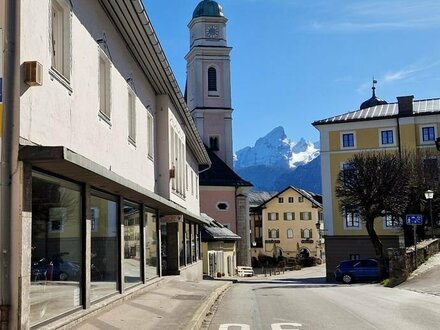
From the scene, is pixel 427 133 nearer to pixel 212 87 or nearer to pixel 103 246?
pixel 212 87

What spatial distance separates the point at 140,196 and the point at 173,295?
129 inches

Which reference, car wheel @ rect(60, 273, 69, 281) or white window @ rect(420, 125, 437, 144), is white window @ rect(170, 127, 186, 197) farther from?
white window @ rect(420, 125, 437, 144)

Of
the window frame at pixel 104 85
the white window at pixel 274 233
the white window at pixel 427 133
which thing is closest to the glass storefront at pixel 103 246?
the window frame at pixel 104 85

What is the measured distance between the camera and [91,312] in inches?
431

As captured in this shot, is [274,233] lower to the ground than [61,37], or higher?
lower

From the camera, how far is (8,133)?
735 cm

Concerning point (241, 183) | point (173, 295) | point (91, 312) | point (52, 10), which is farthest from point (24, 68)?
point (241, 183)

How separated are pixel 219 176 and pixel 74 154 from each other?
2355 inches

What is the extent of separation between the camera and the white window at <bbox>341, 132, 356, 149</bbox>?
54881mm

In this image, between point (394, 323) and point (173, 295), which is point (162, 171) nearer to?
point (173, 295)

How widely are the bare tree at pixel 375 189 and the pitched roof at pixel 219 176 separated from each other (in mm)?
24453

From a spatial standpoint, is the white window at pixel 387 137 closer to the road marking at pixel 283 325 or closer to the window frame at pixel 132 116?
the window frame at pixel 132 116

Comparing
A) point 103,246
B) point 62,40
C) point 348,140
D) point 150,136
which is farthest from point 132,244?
point 348,140

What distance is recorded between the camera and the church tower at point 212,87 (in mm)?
70750
